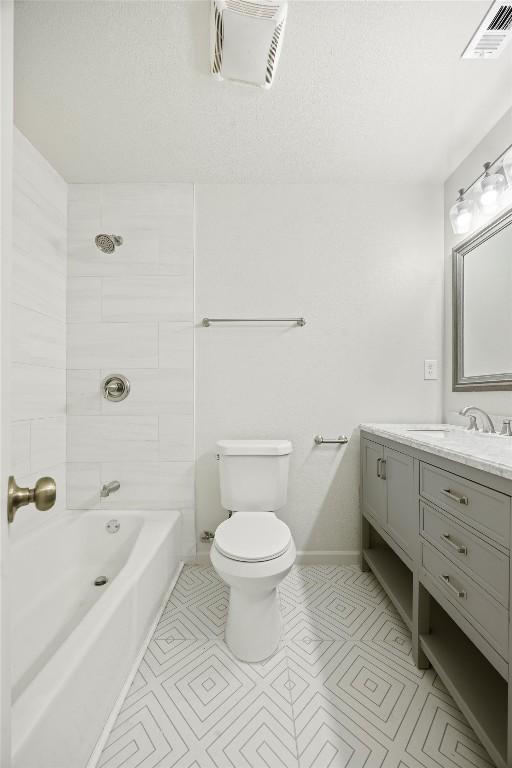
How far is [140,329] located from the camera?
6.71 ft

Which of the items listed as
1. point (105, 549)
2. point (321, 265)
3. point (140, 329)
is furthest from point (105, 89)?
point (105, 549)

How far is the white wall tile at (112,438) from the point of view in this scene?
205 cm

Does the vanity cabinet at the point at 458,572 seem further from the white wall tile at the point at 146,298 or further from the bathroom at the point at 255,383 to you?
the white wall tile at the point at 146,298

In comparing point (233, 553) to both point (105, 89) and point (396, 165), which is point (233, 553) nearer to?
point (105, 89)

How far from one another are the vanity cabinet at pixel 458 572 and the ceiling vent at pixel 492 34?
1362 mm

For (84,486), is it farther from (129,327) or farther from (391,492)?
(391,492)

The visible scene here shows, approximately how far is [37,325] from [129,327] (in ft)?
1.47

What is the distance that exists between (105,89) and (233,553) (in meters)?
1.84

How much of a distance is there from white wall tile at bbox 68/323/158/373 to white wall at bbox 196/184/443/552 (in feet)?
0.94

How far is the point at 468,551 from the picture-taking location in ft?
3.30

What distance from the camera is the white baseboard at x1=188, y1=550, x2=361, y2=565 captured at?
6.75 ft

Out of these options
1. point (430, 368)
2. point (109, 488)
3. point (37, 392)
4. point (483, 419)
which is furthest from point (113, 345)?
point (483, 419)

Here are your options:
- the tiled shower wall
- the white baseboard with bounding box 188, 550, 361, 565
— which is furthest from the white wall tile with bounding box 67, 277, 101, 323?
the white baseboard with bounding box 188, 550, 361, 565

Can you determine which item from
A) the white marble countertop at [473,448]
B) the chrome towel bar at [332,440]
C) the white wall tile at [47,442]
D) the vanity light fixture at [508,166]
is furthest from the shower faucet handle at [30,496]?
the vanity light fixture at [508,166]
